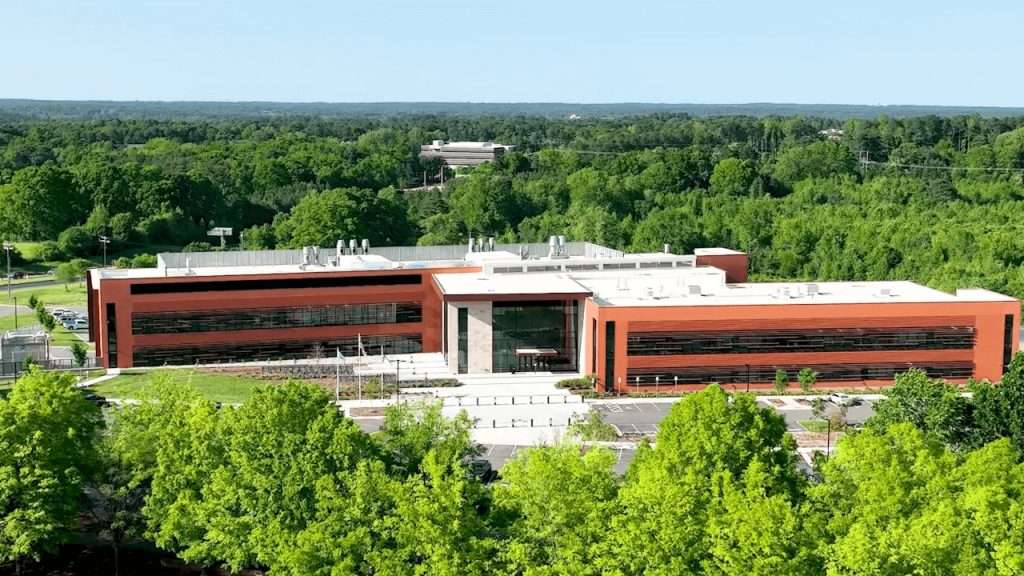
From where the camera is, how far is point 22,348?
74312 mm

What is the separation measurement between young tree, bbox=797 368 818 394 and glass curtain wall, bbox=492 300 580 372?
13.0 meters

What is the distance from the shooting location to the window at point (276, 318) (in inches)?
2908

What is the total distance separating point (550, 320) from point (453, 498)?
38.6 m

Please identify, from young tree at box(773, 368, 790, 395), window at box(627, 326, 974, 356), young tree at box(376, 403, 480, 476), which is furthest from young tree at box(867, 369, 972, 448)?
young tree at box(376, 403, 480, 476)

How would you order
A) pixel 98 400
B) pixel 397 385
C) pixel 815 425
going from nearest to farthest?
pixel 815 425, pixel 98 400, pixel 397 385

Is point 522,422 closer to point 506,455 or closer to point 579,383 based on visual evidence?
point 506,455

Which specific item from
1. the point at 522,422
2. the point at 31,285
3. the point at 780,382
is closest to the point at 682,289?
the point at 780,382

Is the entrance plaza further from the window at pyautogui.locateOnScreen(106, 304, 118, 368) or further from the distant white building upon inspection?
the distant white building

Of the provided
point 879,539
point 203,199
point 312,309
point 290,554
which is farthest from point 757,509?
point 203,199

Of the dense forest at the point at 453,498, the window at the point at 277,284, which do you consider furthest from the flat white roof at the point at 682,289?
the dense forest at the point at 453,498

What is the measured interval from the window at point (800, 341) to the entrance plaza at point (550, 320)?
79mm

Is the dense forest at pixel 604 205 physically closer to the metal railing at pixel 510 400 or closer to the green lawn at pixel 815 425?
the green lawn at pixel 815 425

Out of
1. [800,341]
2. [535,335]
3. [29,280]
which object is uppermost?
[800,341]

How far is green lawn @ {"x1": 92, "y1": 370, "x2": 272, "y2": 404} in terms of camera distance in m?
65.1
